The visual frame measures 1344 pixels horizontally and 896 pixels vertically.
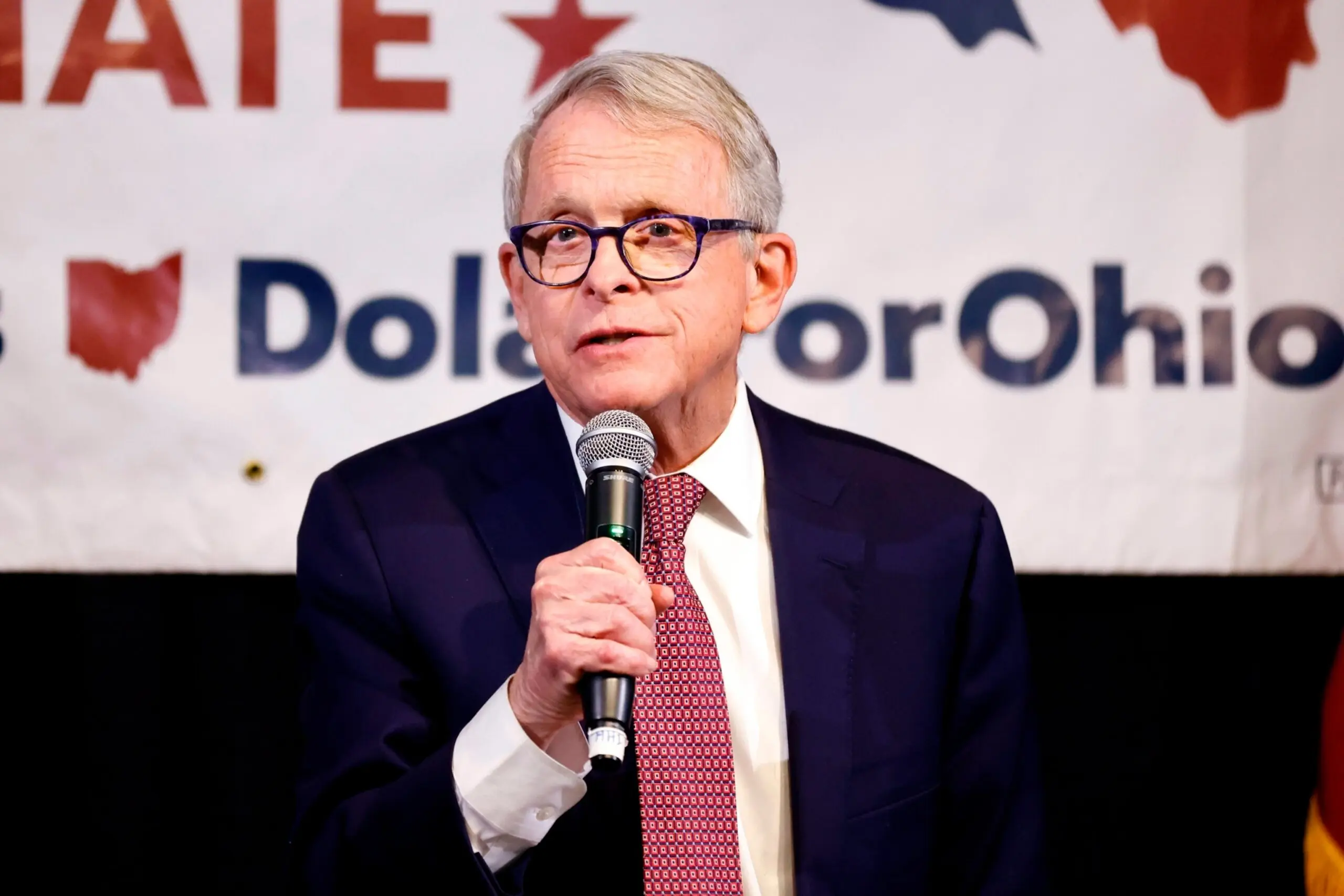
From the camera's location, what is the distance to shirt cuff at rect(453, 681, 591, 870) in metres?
1.36

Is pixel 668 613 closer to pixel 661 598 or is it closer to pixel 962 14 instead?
pixel 661 598

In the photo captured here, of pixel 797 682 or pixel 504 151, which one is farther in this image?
pixel 504 151

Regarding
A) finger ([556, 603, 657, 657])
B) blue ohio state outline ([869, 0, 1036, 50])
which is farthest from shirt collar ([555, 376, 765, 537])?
blue ohio state outline ([869, 0, 1036, 50])

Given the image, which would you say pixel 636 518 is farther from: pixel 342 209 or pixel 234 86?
pixel 234 86

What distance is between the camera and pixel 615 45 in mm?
2412

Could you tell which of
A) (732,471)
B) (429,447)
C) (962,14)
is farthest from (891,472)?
(962,14)

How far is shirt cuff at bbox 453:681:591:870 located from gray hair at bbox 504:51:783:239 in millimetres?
672

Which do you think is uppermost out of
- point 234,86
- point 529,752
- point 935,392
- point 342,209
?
point 234,86

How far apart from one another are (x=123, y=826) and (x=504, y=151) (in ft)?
4.43

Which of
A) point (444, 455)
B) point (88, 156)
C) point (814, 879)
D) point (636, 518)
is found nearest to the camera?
point (636, 518)

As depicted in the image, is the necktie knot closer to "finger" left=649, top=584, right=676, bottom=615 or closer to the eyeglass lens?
the eyeglass lens

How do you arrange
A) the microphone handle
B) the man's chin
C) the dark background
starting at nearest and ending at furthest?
1. the microphone handle
2. the man's chin
3. the dark background

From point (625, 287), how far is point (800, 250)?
2.78 feet

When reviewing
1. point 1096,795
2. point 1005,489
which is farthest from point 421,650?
point 1096,795
